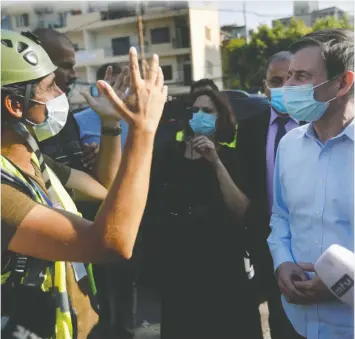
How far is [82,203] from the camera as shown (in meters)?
3.10

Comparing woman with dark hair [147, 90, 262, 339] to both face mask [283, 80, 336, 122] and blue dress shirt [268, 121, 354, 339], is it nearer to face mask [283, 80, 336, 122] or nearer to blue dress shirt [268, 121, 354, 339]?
blue dress shirt [268, 121, 354, 339]

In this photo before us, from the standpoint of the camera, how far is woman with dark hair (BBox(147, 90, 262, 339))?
289cm

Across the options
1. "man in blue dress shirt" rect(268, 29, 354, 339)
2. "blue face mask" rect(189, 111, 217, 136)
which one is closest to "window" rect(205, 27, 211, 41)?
"blue face mask" rect(189, 111, 217, 136)

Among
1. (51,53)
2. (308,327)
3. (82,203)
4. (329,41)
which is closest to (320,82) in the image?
(329,41)

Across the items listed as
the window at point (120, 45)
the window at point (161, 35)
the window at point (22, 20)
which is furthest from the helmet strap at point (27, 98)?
the window at point (120, 45)

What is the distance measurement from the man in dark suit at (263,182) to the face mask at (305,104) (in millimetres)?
638

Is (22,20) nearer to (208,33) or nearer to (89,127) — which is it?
(208,33)

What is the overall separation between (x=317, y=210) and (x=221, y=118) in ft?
4.23

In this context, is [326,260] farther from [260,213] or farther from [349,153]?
[260,213]

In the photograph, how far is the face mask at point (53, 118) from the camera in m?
1.98

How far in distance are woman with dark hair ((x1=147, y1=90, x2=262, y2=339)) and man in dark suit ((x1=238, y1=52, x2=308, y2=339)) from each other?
0.09 m

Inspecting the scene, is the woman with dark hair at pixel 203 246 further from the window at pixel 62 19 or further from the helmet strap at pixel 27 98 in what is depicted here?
the window at pixel 62 19

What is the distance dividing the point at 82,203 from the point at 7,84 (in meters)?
1.44

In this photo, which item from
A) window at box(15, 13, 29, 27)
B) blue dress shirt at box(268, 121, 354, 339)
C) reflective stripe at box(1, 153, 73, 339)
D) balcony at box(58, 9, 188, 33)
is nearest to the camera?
reflective stripe at box(1, 153, 73, 339)
